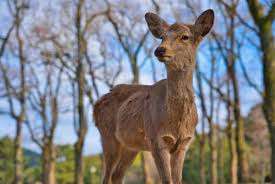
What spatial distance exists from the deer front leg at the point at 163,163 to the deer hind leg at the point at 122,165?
3.98ft

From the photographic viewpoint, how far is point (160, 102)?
4.84 metres

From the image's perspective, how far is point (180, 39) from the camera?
457 centimetres

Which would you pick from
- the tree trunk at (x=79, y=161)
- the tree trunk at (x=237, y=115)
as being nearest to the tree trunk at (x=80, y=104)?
the tree trunk at (x=79, y=161)

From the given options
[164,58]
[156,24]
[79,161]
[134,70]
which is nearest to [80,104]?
[79,161]

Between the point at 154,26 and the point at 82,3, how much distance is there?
1446 centimetres

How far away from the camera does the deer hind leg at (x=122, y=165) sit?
19.1 feet

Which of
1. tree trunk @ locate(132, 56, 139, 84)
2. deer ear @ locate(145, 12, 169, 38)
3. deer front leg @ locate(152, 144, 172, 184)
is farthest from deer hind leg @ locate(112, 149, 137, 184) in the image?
tree trunk @ locate(132, 56, 139, 84)

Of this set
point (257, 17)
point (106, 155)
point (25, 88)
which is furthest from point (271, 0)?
point (25, 88)

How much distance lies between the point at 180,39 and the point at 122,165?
1953mm

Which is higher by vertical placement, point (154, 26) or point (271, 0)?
point (271, 0)

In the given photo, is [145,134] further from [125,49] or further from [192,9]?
[125,49]

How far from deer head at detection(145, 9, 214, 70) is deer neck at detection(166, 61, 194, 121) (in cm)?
8

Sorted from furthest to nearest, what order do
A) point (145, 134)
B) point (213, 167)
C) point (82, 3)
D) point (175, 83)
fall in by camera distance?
1. point (213, 167)
2. point (82, 3)
3. point (145, 134)
4. point (175, 83)

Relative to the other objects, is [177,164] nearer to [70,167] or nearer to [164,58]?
[164,58]
